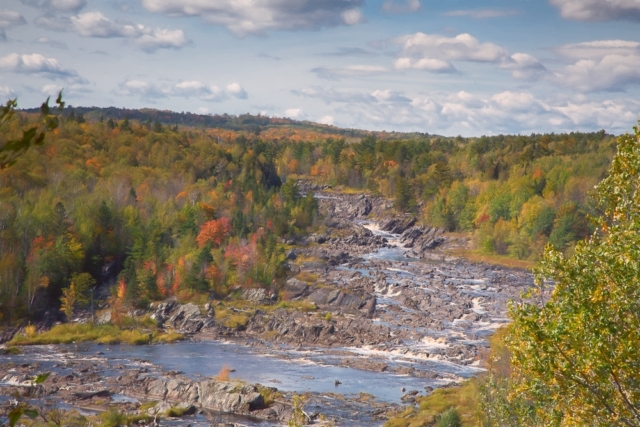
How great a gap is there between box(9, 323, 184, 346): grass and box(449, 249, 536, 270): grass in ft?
183

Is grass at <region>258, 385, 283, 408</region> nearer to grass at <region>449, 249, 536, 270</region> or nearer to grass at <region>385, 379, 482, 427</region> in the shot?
grass at <region>385, 379, 482, 427</region>

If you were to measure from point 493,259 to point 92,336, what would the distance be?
64522 mm

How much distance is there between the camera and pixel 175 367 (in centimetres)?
5741

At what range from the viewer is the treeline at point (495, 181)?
366ft

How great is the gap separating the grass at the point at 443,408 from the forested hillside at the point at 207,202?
33.0m

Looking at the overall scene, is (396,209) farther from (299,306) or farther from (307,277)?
(299,306)

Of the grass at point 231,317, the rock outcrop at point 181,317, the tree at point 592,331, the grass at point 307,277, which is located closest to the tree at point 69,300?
the rock outcrop at point 181,317

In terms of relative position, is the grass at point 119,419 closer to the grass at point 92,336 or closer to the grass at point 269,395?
the grass at point 269,395

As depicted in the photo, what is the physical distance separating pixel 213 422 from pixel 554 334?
35499mm

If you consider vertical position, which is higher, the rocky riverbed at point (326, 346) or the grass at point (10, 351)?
the rocky riverbed at point (326, 346)

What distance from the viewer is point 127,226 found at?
3625 inches

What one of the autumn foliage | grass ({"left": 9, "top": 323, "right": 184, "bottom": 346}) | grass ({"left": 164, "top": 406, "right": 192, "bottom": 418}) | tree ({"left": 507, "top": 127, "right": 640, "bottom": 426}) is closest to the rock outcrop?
grass ({"left": 9, "top": 323, "right": 184, "bottom": 346})

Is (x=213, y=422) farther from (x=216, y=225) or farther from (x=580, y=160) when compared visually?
(x=580, y=160)

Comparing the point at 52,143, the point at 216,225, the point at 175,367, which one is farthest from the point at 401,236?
the point at 175,367
